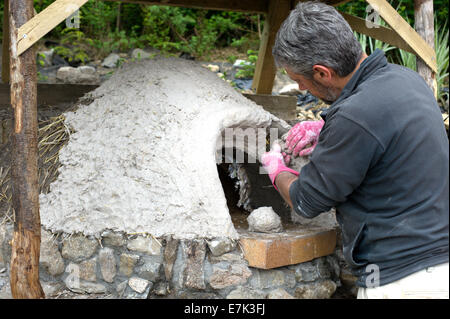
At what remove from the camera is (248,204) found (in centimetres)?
387

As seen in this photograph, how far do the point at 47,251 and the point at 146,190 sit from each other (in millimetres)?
713

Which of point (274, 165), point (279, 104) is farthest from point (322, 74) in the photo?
point (279, 104)

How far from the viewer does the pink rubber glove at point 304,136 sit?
2.84 metres

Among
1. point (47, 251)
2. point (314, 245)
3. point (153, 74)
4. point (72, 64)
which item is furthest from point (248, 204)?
point (72, 64)

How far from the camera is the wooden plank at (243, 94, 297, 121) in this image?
4.71m

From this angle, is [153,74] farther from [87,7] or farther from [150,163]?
[87,7]

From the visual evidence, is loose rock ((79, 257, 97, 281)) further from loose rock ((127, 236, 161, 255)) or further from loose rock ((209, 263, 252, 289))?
loose rock ((209, 263, 252, 289))

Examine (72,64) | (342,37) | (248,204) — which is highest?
(342,37)

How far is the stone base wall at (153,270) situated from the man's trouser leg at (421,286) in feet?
3.12

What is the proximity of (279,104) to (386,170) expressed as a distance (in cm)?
298

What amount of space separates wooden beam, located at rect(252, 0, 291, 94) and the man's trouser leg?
3259 millimetres

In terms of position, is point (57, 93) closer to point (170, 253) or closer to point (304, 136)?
point (170, 253)

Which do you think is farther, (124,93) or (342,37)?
(124,93)

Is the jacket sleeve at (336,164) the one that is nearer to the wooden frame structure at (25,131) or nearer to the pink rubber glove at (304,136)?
the pink rubber glove at (304,136)
